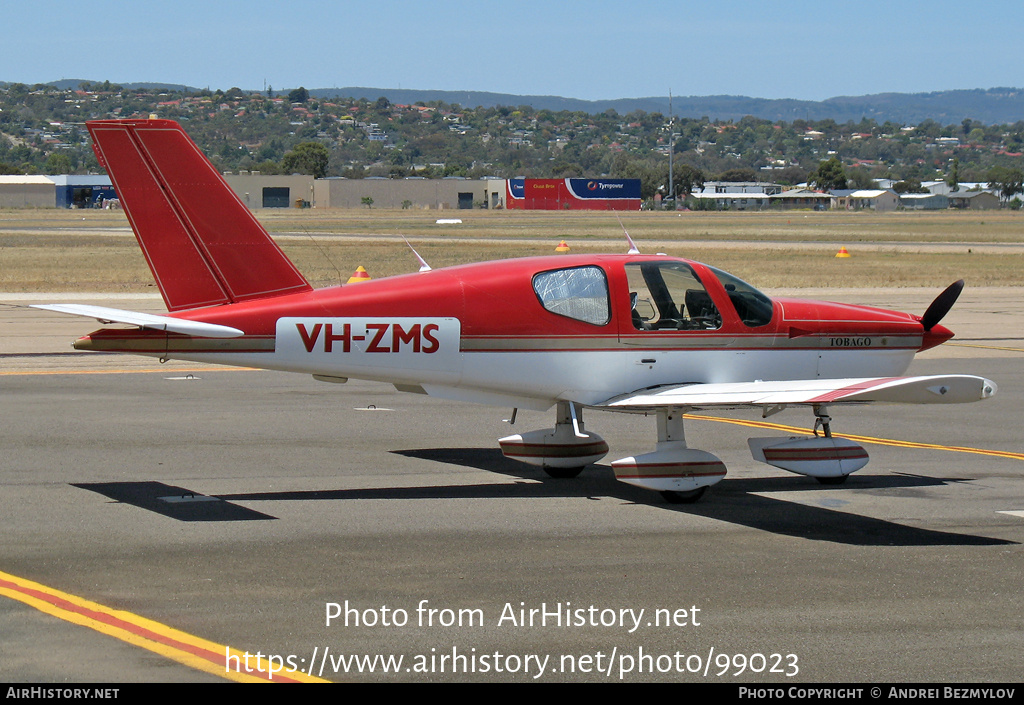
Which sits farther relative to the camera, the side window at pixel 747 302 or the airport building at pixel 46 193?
the airport building at pixel 46 193

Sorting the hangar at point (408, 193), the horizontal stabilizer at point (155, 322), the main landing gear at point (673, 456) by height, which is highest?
the hangar at point (408, 193)

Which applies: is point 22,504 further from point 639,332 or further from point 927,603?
point 927,603

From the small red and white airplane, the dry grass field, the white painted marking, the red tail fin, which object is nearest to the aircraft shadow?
the white painted marking

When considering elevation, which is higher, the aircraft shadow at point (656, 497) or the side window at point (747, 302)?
the side window at point (747, 302)

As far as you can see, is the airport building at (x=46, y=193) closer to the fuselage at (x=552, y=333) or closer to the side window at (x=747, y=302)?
the fuselage at (x=552, y=333)

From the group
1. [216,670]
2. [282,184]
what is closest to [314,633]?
[216,670]

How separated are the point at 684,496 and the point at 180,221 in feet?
17.4

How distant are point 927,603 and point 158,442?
342 inches

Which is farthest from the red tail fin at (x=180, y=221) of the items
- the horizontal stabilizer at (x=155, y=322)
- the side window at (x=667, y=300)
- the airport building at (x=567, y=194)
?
the airport building at (x=567, y=194)

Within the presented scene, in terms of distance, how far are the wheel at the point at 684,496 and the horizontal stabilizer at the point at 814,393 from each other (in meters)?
0.80

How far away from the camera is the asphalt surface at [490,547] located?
22.4ft

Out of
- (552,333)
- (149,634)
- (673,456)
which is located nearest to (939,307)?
(673,456)

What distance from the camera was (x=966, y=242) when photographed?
231ft

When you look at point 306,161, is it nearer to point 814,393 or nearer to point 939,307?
point 939,307
